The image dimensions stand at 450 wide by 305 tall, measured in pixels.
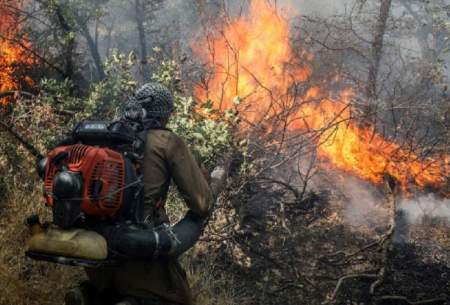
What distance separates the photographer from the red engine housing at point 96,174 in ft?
7.86

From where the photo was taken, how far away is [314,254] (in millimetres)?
6703

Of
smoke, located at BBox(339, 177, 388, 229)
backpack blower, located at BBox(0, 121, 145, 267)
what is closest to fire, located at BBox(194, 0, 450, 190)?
smoke, located at BBox(339, 177, 388, 229)

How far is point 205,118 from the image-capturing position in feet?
21.0

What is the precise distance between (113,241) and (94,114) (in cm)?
549

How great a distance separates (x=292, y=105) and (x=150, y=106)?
5.29 m

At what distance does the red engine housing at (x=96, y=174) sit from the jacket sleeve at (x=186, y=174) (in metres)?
0.30

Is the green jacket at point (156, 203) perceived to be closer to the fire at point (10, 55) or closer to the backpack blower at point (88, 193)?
the backpack blower at point (88, 193)

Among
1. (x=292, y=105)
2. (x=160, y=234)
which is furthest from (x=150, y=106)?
(x=292, y=105)

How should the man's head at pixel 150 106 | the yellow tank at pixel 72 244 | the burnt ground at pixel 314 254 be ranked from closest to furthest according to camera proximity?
the yellow tank at pixel 72 244 < the man's head at pixel 150 106 < the burnt ground at pixel 314 254

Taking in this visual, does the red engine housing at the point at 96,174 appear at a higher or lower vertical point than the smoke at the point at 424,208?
lower

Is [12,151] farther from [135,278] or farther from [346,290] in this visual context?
[346,290]

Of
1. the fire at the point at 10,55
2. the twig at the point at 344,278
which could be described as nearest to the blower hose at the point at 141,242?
the twig at the point at 344,278

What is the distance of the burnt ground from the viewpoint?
5.72 meters

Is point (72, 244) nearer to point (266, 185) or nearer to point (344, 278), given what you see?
point (344, 278)
